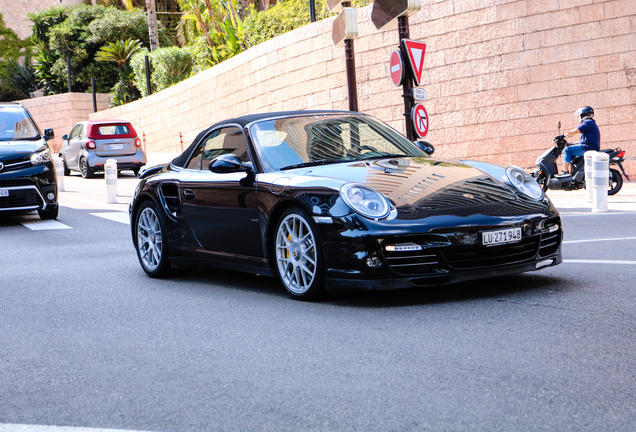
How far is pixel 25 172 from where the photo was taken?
1217 cm

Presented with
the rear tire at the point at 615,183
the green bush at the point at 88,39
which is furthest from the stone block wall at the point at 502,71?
the green bush at the point at 88,39

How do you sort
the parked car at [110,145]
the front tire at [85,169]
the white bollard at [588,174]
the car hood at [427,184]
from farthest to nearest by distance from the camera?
1. the front tire at [85,169]
2. the parked car at [110,145]
3. the white bollard at [588,174]
4. the car hood at [427,184]

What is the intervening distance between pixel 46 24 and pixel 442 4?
147ft

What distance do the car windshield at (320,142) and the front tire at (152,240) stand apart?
1.40m

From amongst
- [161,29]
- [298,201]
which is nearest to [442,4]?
[298,201]

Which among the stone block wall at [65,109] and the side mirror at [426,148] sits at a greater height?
the stone block wall at [65,109]

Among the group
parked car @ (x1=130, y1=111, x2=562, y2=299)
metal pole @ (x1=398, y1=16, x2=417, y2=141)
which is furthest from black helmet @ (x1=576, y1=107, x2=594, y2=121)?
parked car @ (x1=130, y1=111, x2=562, y2=299)

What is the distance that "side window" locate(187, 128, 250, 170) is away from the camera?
6270mm

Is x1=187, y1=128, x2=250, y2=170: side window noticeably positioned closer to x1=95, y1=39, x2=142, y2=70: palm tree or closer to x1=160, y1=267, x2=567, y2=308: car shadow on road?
x1=160, y1=267, x2=567, y2=308: car shadow on road

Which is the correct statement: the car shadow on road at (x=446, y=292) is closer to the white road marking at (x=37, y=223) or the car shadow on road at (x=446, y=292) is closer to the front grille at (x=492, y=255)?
the front grille at (x=492, y=255)

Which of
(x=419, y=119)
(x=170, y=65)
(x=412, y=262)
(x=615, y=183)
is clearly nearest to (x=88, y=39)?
(x=170, y=65)

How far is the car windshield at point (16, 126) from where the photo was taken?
12.9 metres

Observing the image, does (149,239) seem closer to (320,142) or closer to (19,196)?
(320,142)

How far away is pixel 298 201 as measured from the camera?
17.5ft
